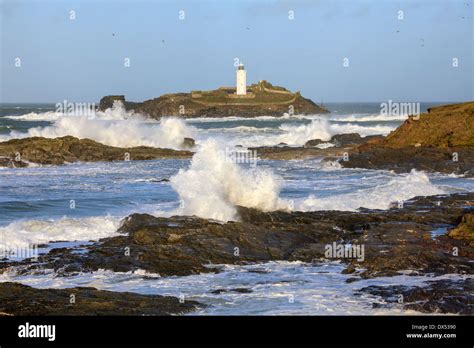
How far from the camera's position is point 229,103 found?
103500mm

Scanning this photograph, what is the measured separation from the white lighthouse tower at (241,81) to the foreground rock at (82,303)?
96.5 metres

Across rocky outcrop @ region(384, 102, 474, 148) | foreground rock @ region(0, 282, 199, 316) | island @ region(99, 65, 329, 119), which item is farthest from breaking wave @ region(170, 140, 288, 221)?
island @ region(99, 65, 329, 119)

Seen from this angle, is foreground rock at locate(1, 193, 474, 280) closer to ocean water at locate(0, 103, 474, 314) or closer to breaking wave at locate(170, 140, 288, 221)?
ocean water at locate(0, 103, 474, 314)

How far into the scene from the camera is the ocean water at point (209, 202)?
11.0 metres

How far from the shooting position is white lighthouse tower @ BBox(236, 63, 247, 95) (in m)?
106

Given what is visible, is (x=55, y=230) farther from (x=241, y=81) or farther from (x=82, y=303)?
(x=241, y=81)

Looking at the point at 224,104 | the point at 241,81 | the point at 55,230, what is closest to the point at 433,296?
the point at 55,230

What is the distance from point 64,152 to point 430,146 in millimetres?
13391

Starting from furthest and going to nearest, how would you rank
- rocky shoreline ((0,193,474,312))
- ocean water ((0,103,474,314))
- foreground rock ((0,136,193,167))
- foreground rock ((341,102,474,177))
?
foreground rock ((0,136,193,167)) → foreground rock ((341,102,474,177)) → rocky shoreline ((0,193,474,312)) → ocean water ((0,103,474,314))

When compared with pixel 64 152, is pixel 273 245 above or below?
below

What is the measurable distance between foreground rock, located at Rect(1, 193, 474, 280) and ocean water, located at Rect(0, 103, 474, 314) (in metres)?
0.39

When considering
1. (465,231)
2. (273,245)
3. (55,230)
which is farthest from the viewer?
(55,230)
